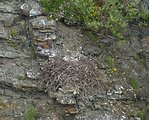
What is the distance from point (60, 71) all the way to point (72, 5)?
203cm

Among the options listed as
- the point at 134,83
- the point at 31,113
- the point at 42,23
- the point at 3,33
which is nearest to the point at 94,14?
the point at 42,23

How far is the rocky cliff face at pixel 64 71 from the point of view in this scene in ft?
22.7

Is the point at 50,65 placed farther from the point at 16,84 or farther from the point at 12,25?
the point at 12,25

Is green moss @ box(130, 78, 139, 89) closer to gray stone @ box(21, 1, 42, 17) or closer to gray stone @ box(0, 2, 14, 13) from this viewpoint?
gray stone @ box(21, 1, 42, 17)

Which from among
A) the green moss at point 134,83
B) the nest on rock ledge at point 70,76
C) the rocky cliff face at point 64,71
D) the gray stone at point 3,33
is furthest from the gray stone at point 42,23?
the green moss at point 134,83

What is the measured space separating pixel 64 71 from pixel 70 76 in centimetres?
16

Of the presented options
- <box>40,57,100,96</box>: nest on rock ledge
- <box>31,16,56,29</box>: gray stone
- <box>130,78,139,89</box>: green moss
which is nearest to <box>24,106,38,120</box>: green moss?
<box>40,57,100,96</box>: nest on rock ledge

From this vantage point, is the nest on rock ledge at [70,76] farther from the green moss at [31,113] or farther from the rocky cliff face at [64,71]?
the green moss at [31,113]

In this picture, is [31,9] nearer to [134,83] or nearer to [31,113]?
[31,113]

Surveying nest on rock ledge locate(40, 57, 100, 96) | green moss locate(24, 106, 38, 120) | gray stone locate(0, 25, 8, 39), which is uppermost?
gray stone locate(0, 25, 8, 39)

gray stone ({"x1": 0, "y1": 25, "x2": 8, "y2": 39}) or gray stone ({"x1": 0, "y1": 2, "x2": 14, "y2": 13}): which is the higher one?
gray stone ({"x1": 0, "y1": 2, "x2": 14, "y2": 13})

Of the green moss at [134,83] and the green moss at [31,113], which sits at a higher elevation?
the green moss at [134,83]

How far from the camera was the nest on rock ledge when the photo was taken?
711cm

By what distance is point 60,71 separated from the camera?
7.28m
